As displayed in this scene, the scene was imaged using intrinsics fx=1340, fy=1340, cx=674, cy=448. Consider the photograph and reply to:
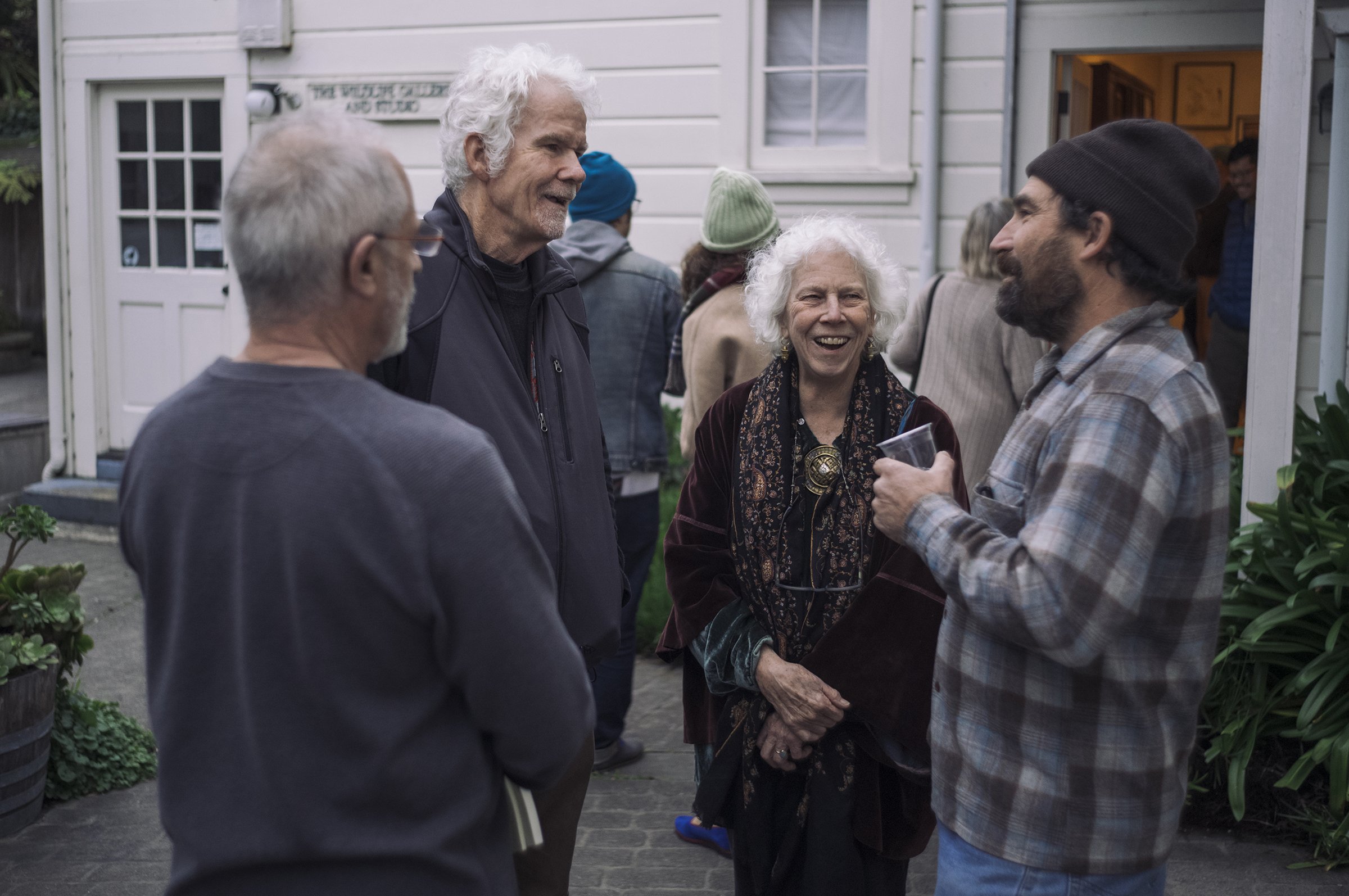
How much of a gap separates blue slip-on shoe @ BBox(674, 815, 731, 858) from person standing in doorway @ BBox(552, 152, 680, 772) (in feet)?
1.81

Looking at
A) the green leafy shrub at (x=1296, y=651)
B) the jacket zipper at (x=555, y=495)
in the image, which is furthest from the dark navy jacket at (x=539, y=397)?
the green leafy shrub at (x=1296, y=651)

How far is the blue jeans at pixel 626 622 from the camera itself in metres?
4.79

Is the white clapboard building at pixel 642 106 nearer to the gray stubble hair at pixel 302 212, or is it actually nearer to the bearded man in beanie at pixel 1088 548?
the bearded man in beanie at pixel 1088 548

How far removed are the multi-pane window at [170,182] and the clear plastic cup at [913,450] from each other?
24.2 ft

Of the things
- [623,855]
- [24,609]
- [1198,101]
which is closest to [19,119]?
[1198,101]

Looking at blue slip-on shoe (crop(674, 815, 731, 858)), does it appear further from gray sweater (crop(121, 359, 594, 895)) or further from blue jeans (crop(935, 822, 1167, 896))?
gray sweater (crop(121, 359, 594, 895))

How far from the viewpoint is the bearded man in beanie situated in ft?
6.31

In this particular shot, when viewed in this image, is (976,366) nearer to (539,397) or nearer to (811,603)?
(811,603)

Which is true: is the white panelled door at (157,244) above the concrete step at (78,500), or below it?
above

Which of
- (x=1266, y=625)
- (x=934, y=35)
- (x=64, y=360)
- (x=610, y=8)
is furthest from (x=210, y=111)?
(x=1266, y=625)

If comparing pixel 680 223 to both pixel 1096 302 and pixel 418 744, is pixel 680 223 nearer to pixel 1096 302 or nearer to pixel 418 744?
pixel 1096 302

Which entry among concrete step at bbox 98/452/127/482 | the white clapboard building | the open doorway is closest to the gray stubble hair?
the white clapboard building

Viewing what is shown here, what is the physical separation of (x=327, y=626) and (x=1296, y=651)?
3613 millimetres

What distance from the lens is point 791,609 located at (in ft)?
9.43
